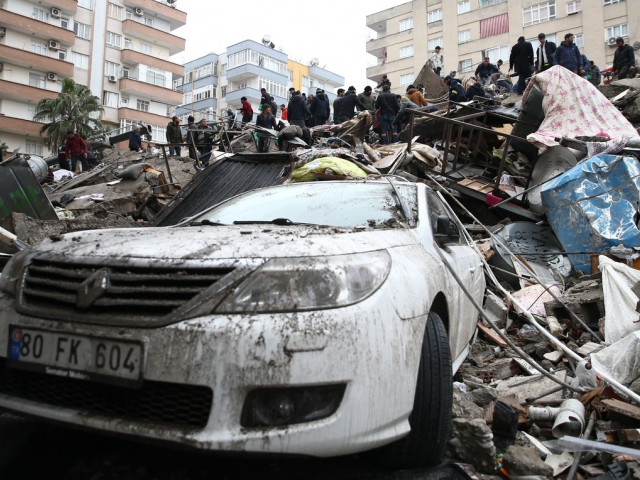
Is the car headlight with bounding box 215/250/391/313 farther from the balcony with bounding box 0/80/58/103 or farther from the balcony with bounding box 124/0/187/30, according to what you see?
the balcony with bounding box 124/0/187/30

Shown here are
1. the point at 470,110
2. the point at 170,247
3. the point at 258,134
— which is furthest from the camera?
the point at 258,134

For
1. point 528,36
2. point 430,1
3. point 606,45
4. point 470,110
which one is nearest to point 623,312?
point 470,110

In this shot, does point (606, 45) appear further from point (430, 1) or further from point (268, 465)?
point (268, 465)

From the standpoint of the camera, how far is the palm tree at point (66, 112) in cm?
3238

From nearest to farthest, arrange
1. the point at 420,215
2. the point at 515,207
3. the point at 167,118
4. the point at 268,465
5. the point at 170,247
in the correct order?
the point at 170,247, the point at 268,465, the point at 420,215, the point at 515,207, the point at 167,118

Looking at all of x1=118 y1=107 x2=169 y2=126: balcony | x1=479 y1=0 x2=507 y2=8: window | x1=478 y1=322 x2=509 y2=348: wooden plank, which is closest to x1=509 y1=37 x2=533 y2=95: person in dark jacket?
x1=478 y1=322 x2=509 y2=348: wooden plank

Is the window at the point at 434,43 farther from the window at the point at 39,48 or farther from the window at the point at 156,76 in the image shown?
the window at the point at 39,48

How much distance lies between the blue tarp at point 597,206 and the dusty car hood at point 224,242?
469 cm

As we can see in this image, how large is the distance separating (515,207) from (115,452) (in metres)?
6.83

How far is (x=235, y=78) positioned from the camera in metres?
52.1

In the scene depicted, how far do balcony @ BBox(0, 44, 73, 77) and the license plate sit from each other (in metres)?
40.0

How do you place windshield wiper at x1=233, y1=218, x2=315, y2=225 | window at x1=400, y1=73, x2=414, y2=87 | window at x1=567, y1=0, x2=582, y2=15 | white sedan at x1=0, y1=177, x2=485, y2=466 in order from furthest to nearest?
1. window at x1=400, y1=73, x2=414, y2=87
2. window at x1=567, y1=0, x2=582, y2=15
3. windshield wiper at x1=233, y1=218, x2=315, y2=225
4. white sedan at x1=0, y1=177, x2=485, y2=466

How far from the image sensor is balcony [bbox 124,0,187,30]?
1668 inches

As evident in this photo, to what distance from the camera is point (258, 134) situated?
11.7 meters
